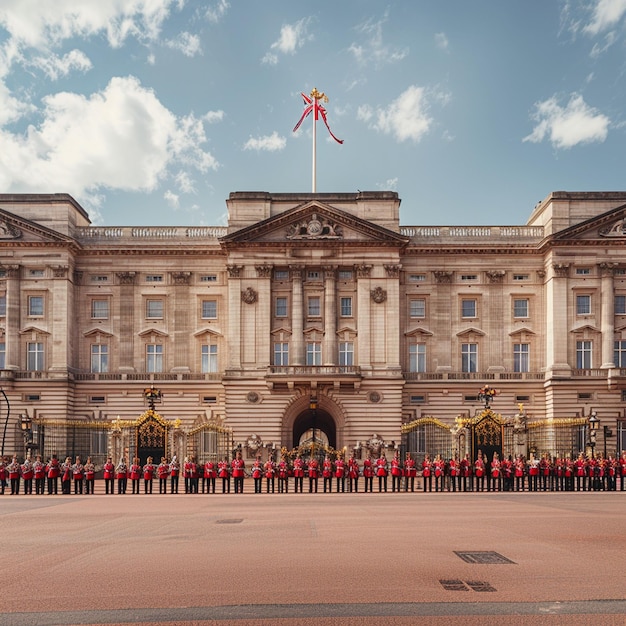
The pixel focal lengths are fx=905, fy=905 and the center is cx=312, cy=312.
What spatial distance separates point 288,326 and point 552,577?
45570mm

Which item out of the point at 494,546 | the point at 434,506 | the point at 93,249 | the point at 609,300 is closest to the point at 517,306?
the point at 609,300

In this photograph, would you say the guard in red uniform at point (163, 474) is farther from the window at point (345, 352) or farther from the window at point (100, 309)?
the window at point (100, 309)

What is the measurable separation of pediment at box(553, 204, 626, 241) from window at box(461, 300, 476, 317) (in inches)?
276

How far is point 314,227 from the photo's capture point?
196 ft

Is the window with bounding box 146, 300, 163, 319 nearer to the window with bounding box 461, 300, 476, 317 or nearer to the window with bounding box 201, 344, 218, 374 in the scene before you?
the window with bounding box 201, 344, 218, 374

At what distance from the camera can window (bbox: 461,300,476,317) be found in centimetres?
6184

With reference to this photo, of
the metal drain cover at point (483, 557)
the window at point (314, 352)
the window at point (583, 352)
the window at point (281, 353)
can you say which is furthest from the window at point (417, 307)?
the metal drain cover at point (483, 557)

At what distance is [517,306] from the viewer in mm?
61812

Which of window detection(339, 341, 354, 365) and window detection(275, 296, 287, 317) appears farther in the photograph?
window detection(275, 296, 287, 317)

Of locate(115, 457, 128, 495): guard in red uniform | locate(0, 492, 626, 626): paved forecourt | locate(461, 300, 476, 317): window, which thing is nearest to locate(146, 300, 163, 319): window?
locate(461, 300, 476, 317): window

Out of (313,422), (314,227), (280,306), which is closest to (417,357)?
(313,422)

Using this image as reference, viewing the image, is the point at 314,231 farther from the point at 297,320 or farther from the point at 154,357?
the point at 154,357

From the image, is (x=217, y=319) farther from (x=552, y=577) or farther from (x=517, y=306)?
(x=552, y=577)

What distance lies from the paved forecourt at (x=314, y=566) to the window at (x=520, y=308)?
3499 centimetres
